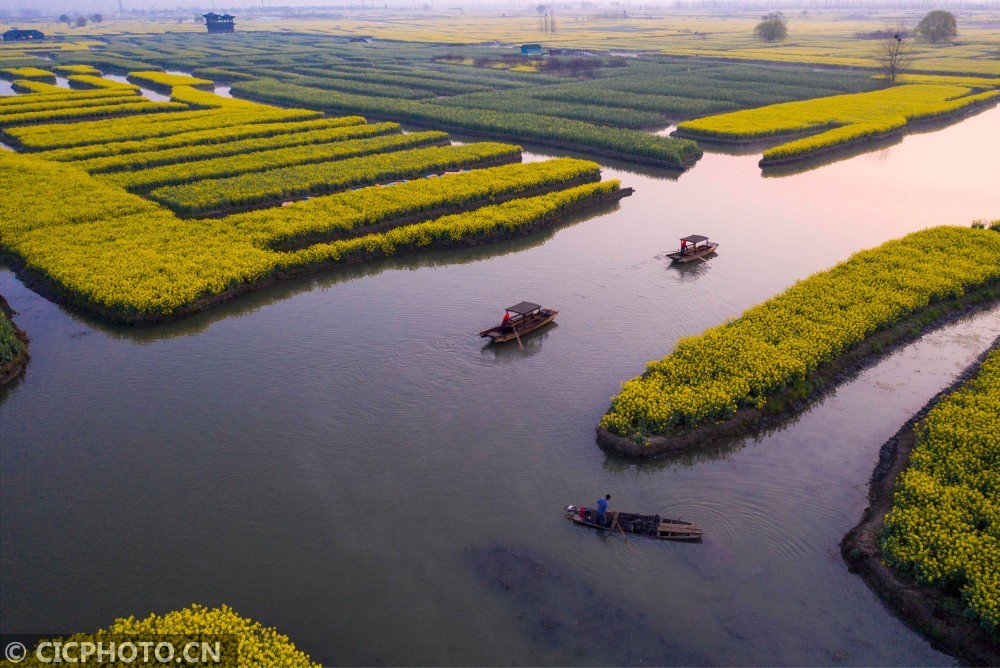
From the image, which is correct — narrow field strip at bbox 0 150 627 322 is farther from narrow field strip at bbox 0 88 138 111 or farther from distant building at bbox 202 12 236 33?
distant building at bbox 202 12 236 33

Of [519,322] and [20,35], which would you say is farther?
[20,35]

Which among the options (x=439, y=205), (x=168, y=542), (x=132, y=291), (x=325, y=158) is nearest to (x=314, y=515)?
(x=168, y=542)

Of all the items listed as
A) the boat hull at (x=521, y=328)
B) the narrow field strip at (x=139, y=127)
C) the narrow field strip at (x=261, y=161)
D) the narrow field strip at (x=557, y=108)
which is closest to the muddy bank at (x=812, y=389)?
the boat hull at (x=521, y=328)

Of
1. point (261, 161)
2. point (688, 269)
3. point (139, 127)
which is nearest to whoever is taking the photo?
point (688, 269)

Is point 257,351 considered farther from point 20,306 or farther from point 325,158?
point 325,158

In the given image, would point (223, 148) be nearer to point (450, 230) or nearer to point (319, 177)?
point (319, 177)

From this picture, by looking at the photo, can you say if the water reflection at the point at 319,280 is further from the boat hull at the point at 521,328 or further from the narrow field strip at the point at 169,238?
the boat hull at the point at 521,328

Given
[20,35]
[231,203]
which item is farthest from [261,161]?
[20,35]

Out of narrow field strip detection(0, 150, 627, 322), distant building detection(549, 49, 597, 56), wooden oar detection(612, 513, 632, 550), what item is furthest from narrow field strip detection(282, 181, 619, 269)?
distant building detection(549, 49, 597, 56)
